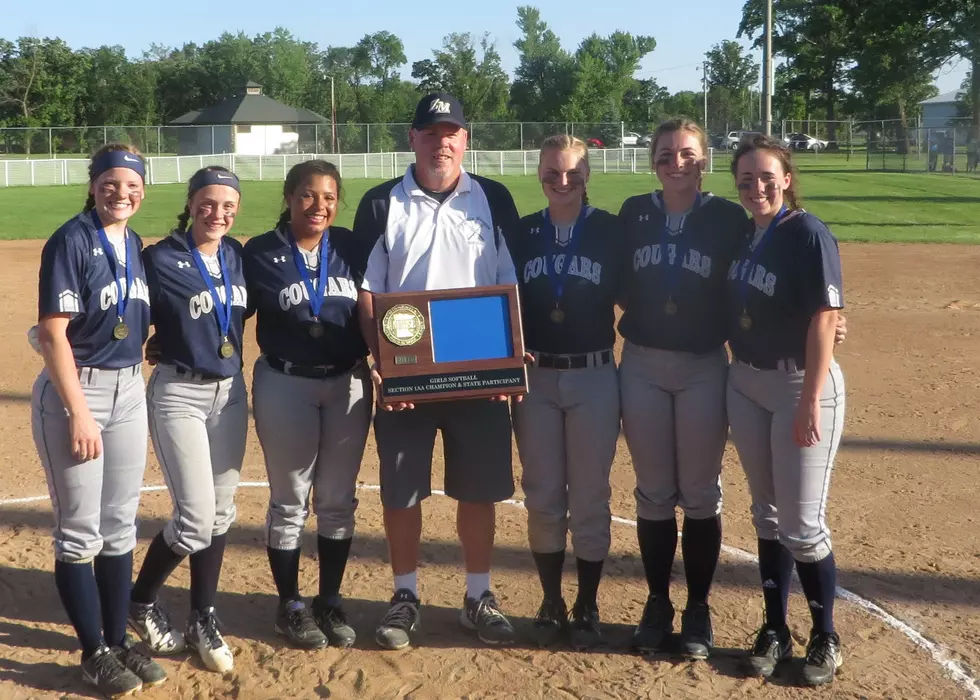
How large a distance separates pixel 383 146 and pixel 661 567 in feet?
142

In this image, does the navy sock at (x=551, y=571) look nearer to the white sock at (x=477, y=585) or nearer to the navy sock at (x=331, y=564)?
the white sock at (x=477, y=585)

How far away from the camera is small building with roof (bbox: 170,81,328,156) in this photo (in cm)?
4653

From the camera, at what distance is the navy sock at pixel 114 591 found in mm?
3664

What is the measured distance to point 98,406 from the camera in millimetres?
3477

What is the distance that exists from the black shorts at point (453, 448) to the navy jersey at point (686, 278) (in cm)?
67

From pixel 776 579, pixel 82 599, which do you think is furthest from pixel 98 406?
pixel 776 579

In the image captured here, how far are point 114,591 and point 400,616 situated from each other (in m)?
1.09

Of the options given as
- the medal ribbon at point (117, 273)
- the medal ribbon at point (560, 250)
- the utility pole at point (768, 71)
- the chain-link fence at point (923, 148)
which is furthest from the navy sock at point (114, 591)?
the chain-link fence at point (923, 148)

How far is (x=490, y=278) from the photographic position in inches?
154

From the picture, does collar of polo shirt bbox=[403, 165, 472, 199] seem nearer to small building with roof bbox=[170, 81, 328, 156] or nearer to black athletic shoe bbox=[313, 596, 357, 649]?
black athletic shoe bbox=[313, 596, 357, 649]

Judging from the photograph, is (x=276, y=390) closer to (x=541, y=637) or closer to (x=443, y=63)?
(x=541, y=637)

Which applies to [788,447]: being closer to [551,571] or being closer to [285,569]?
[551,571]

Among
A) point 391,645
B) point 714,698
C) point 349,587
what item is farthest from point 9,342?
point 714,698

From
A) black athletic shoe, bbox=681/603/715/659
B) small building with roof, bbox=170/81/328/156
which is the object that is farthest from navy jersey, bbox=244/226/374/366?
small building with roof, bbox=170/81/328/156
